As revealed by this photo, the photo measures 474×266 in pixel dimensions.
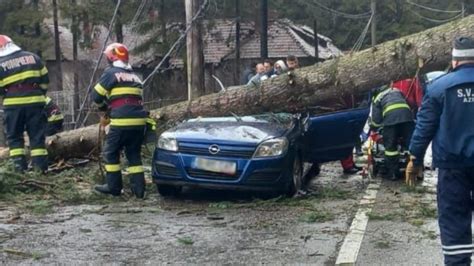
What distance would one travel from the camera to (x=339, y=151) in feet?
36.3

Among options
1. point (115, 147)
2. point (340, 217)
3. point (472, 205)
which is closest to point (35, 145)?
point (115, 147)

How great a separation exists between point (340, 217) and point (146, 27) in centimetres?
2831

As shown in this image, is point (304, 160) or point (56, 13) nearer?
point (304, 160)

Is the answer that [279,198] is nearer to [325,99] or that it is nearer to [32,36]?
[325,99]

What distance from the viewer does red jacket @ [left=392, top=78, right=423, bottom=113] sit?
12.0 meters

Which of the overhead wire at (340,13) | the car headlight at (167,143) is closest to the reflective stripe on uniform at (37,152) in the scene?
the car headlight at (167,143)

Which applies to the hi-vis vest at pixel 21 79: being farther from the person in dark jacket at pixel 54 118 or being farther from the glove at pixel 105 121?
the person in dark jacket at pixel 54 118

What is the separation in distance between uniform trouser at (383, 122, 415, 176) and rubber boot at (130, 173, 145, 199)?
11.5ft

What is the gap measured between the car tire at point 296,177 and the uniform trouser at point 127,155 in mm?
1673

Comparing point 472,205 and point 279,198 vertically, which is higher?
point 472,205

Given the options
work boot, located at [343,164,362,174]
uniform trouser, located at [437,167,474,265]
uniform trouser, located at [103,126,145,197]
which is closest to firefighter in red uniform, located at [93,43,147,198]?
uniform trouser, located at [103,126,145,197]

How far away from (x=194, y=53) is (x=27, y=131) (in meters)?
9.55

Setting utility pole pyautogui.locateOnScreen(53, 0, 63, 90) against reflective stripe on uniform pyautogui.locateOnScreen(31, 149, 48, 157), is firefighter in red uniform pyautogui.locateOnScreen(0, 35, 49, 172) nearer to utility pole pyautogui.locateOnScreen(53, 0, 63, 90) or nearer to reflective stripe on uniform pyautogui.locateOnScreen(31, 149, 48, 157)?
reflective stripe on uniform pyautogui.locateOnScreen(31, 149, 48, 157)

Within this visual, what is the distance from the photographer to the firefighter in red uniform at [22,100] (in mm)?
10477
